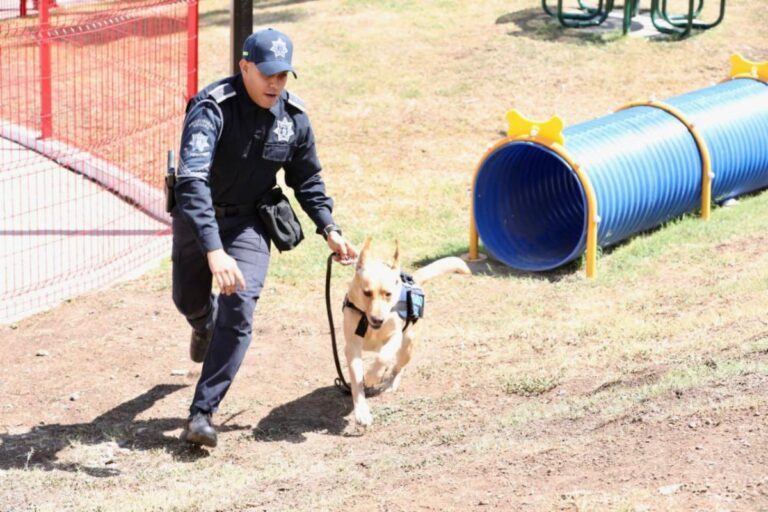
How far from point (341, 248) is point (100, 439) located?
161 centimetres

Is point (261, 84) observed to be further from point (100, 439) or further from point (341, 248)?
point (100, 439)

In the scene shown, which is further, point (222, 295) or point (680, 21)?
point (680, 21)

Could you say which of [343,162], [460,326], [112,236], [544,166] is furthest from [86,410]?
[343,162]

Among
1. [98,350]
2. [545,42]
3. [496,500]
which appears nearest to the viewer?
[496,500]

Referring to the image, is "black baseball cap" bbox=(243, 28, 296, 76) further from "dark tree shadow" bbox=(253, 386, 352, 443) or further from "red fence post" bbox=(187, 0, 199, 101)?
"red fence post" bbox=(187, 0, 199, 101)

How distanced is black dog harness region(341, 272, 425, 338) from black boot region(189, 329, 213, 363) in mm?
833

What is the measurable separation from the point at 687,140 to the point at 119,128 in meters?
5.52

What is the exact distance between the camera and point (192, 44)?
9961 mm

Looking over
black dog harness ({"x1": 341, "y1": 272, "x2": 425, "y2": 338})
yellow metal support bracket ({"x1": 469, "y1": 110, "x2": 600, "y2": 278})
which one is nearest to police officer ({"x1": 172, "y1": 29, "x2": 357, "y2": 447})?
black dog harness ({"x1": 341, "y1": 272, "x2": 425, "y2": 338})

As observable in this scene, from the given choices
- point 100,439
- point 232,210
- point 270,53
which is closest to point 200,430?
point 100,439

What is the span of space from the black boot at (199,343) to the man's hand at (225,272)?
1259mm

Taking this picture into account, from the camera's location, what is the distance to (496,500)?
4598 mm

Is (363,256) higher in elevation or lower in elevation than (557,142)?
higher

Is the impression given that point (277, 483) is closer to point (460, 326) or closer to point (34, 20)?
point (460, 326)
